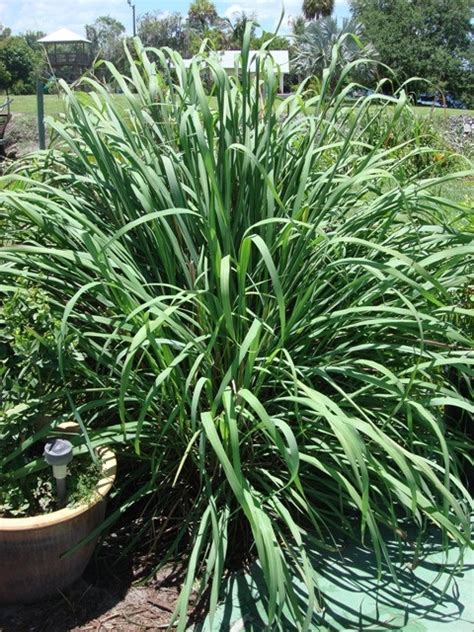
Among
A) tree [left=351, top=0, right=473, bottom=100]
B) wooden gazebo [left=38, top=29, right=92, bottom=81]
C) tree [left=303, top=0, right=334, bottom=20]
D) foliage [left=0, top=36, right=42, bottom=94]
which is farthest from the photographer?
tree [left=303, top=0, right=334, bottom=20]

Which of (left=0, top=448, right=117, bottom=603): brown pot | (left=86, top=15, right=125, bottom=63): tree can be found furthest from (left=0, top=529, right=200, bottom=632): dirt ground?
(left=86, top=15, right=125, bottom=63): tree

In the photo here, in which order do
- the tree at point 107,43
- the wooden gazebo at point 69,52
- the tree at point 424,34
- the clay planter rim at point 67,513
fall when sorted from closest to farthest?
the clay planter rim at point 67,513, the tree at point 107,43, the wooden gazebo at point 69,52, the tree at point 424,34

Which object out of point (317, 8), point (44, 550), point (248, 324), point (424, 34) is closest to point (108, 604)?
point (44, 550)

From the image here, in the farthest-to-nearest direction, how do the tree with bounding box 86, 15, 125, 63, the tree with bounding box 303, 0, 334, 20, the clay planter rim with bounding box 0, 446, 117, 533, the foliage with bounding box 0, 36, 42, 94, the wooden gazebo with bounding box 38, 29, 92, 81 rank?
the tree with bounding box 303, 0, 334, 20 < the foliage with bounding box 0, 36, 42, 94 < the wooden gazebo with bounding box 38, 29, 92, 81 < the tree with bounding box 86, 15, 125, 63 < the clay planter rim with bounding box 0, 446, 117, 533

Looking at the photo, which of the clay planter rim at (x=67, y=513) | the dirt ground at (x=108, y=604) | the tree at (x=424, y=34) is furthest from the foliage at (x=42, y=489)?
the tree at (x=424, y=34)

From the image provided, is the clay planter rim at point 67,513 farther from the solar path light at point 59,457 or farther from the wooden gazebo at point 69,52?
the wooden gazebo at point 69,52

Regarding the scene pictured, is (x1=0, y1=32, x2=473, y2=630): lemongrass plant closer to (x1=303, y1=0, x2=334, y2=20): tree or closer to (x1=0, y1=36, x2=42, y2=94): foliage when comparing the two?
(x1=0, y1=36, x2=42, y2=94): foliage

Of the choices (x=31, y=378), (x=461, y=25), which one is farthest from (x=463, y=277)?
(x=461, y=25)

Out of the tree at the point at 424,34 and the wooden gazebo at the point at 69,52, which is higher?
the tree at the point at 424,34

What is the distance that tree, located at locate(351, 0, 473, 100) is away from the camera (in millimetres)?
46500

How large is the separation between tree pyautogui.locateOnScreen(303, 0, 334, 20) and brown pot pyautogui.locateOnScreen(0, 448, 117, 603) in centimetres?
6348

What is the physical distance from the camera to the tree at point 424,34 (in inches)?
1831

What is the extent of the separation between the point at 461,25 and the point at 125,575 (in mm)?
56137

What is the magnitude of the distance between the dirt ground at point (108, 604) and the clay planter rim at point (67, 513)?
0.85ft
